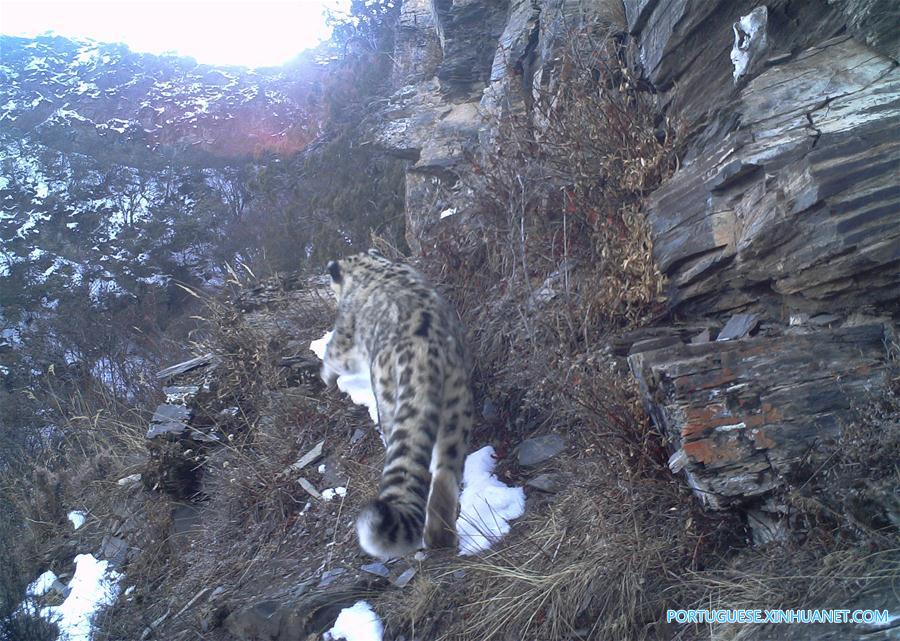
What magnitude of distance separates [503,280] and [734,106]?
258 cm

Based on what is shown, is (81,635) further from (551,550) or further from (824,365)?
(824,365)

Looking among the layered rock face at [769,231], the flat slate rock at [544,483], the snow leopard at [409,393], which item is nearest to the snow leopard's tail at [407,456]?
the snow leopard at [409,393]

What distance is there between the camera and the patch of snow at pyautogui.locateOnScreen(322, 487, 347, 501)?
6.11 metres

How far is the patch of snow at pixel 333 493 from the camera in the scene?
6.11m

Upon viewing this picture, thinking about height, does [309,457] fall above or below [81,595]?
above

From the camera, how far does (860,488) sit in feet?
10.9


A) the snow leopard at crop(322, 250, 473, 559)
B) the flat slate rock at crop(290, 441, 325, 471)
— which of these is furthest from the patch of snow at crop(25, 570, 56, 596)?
the snow leopard at crop(322, 250, 473, 559)

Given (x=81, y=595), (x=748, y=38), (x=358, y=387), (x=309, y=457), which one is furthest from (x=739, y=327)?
(x=81, y=595)

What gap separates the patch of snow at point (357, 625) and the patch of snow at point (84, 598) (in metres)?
2.61

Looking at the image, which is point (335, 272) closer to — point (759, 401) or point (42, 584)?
point (42, 584)

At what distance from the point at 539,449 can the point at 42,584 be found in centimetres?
559

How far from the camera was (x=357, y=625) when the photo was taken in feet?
15.1

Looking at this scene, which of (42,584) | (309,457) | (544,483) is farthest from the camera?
(42,584)

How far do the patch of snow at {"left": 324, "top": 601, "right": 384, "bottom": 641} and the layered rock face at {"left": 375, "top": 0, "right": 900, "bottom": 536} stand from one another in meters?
2.16
